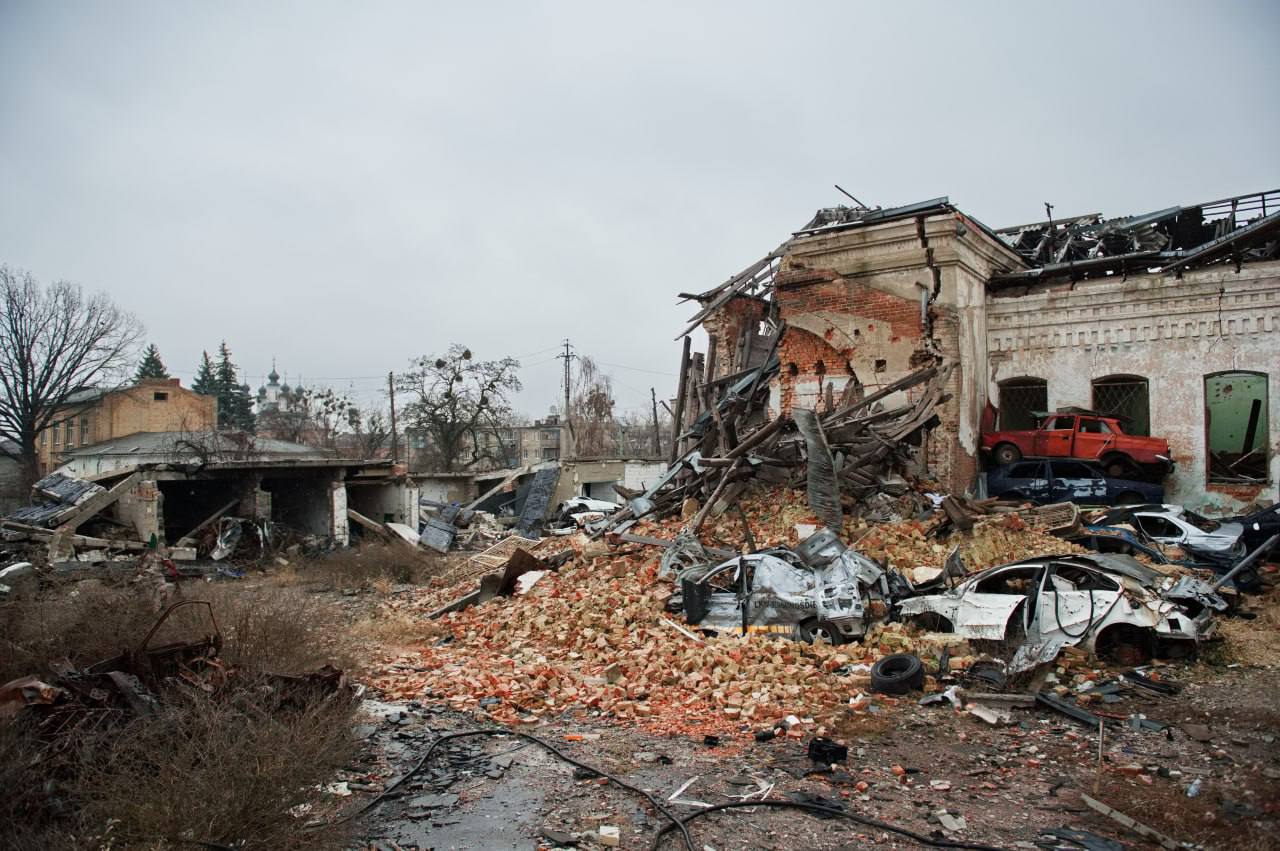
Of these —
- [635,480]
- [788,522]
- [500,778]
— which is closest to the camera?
[500,778]

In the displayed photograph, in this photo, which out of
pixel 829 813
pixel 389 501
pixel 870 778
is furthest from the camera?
pixel 389 501

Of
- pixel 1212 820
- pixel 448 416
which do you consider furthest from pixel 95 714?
pixel 448 416

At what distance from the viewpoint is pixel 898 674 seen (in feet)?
27.7

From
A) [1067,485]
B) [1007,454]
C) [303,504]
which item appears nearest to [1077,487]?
[1067,485]

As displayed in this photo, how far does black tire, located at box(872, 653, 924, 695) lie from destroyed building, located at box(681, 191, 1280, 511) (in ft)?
26.1

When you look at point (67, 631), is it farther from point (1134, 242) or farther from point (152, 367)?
point (152, 367)

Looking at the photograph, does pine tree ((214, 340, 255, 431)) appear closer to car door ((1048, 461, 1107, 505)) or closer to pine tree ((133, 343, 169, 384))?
pine tree ((133, 343, 169, 384))

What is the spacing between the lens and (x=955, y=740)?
7.06 metres

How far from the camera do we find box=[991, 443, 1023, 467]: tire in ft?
56.6

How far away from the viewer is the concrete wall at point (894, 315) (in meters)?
16.7

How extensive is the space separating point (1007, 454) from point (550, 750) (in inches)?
533

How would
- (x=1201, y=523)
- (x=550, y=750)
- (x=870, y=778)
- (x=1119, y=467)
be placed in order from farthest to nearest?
(x=1119, y=467)
(x=1201, y=523)
(x=550, y=750)
(x=870, y=778)

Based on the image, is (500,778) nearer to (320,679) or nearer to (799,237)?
(320,679)

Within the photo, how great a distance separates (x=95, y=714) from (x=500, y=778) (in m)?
2.70
